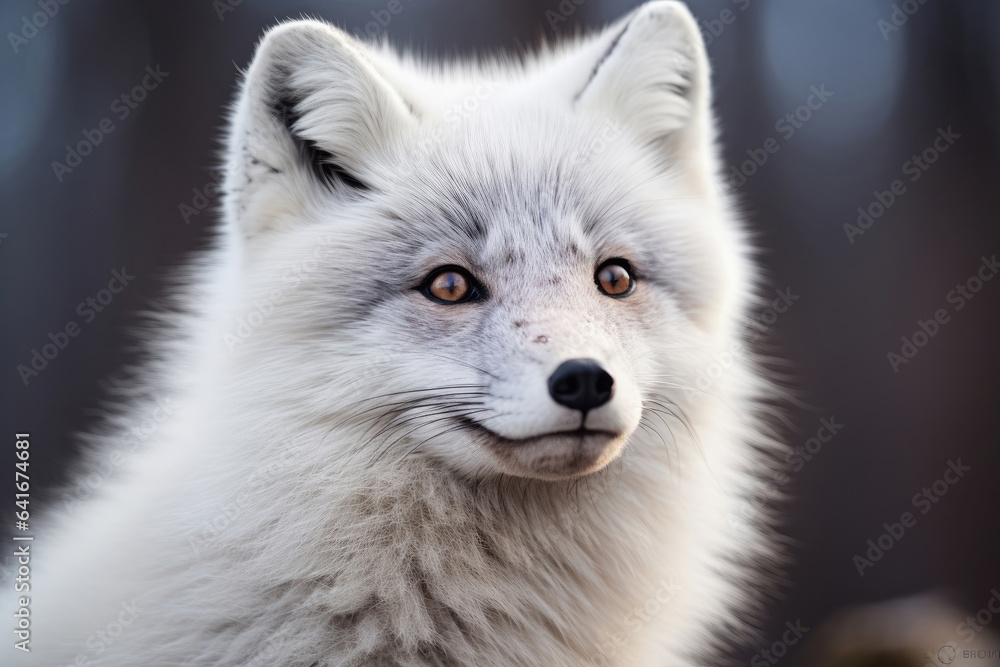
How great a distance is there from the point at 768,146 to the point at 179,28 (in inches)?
92.8

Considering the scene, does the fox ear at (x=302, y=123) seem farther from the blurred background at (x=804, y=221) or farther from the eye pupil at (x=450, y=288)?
the blurred background at (x=804, y=221)

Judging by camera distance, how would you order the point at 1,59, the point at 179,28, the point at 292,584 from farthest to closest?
the point at 179,28 → the point at 1,59 → the point at 292,584

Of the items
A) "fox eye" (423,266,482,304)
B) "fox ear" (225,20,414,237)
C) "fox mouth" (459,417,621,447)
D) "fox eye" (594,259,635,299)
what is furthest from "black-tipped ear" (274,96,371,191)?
"fox mouth" (459,417,621,447)

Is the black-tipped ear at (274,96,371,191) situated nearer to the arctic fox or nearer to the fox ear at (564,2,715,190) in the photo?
the arctic fox

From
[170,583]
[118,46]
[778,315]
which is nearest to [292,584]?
[170,583]

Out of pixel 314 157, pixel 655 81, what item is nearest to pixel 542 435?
pixel 314 157

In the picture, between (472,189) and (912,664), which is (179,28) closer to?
Answer: (472,189)

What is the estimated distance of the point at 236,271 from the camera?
147 cm

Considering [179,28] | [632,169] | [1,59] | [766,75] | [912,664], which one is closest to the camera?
[632,169]

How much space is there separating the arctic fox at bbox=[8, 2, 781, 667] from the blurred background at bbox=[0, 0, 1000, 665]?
81 centimetres

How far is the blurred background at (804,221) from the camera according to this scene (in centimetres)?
223

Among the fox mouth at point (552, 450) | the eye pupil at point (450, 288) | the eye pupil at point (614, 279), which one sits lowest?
the fox mouth at point (552, 450)

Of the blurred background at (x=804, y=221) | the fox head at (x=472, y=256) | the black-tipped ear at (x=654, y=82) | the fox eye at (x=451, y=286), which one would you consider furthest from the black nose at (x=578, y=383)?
the blurred background at (x=804, y=221)

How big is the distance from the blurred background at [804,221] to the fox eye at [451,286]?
1212 mm
